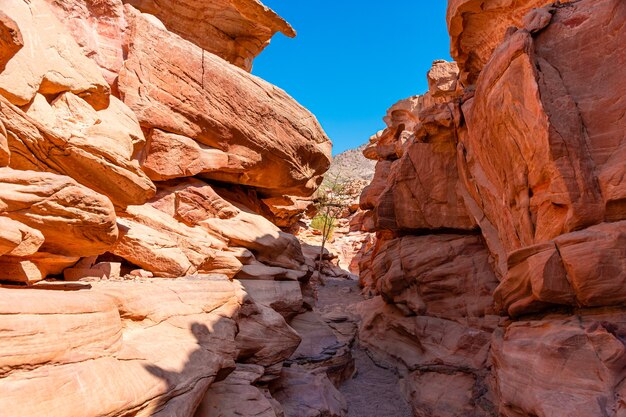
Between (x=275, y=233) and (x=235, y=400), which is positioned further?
(x=275, y=233)

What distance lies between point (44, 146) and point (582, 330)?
998 centimetres

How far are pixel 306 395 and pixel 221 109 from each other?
9.01 m

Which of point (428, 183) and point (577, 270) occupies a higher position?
point (428, 183)

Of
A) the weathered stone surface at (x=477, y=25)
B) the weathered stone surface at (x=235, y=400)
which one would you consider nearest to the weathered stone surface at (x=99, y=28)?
the weathered stone surface at (x=235, y=400)

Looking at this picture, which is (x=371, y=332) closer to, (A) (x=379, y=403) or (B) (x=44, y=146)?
(A) (x=379, y=403)

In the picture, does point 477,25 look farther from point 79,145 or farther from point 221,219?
point 79,145

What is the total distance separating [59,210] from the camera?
5.84m

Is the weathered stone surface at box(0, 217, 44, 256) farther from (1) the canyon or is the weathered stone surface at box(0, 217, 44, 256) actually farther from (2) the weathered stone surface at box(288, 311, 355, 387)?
(2) the weathered stone surface at box(288, 311, 355, 387)

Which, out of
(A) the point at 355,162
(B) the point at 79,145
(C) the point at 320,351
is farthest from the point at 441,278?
(A) the point at 355,162

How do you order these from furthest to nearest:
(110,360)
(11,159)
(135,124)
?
(135,124) → (11,159) → (110,360)

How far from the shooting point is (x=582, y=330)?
5.57 metres

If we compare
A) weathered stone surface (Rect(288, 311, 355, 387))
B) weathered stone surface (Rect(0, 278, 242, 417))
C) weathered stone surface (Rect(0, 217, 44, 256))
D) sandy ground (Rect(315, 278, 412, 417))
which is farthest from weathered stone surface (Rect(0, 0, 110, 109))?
sandy ground (Rect(315, 278, 412, 417))

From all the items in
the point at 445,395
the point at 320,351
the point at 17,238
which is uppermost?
the point at 17,238

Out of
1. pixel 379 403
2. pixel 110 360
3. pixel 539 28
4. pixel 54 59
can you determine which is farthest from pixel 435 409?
pixel 54 59
